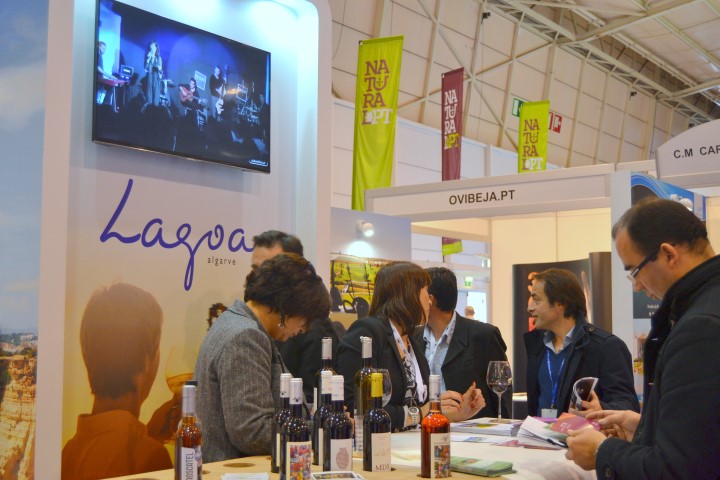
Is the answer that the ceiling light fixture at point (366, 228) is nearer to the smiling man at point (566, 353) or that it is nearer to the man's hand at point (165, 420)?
the smiling man at point (566, 353)

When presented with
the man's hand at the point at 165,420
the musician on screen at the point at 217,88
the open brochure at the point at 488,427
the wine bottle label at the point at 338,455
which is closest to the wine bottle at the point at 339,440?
the wine bottle label at the point at 338,455

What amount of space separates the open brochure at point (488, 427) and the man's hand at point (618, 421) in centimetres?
53

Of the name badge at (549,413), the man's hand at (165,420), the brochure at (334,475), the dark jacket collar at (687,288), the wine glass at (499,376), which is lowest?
the man's hand at (165,420)

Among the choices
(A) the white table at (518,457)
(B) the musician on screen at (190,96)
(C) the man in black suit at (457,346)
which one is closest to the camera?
(A) the white table at (518,457)

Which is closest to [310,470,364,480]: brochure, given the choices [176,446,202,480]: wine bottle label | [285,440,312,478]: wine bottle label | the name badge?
[285,440,312,478]: wine bottle label

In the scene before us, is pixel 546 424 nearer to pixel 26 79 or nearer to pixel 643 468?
pixel 643 468

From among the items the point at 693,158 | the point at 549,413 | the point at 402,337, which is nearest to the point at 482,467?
the point at 549,413

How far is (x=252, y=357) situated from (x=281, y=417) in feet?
1.23

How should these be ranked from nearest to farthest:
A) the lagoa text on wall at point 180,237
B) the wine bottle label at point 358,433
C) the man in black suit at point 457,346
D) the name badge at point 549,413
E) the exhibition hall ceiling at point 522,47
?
the wine bottle label at point 358,433, the name badge at point 549,413, the lagoa text on wall at point 180,237, the man in black suit at point 457,346, the exhibition hall ceiling at point 522,47

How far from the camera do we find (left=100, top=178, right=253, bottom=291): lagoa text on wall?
3246 millimetres

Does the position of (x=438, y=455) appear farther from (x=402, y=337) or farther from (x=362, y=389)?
(x=402, y=337)

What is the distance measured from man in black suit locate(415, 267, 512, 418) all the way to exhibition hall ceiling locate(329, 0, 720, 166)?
8.93 metres

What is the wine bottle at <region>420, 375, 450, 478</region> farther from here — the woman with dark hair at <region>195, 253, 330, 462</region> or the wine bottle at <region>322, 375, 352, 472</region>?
the woman with dark hair at <region>195, 253, 330, 462</region>

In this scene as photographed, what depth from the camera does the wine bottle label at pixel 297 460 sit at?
1873 millimetres
